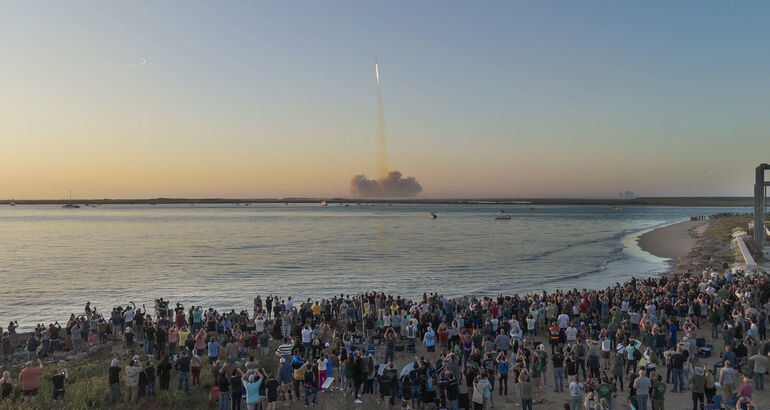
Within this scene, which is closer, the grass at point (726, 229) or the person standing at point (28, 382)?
the person standing at point (28, 382)

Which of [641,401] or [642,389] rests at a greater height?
[642,389]

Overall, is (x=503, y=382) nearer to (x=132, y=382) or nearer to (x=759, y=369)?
(x=759, y=369)

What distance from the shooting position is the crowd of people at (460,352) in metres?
12.8

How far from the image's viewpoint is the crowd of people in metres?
12.8

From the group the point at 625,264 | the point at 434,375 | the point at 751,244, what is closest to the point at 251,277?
the point at 434,375

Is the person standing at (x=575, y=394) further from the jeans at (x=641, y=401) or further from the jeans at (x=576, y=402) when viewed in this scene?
the jeans at (x=641, y=401)

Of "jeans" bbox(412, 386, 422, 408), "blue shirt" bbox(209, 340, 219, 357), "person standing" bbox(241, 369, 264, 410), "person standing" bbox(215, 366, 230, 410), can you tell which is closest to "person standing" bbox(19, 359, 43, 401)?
"blue shirt" bbox(209, 340, 219, 357)

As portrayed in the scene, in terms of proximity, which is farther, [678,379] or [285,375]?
[678,379]

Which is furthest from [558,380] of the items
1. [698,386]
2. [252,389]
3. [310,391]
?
[252,389]

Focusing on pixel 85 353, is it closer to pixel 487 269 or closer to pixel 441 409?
pixel 441 409

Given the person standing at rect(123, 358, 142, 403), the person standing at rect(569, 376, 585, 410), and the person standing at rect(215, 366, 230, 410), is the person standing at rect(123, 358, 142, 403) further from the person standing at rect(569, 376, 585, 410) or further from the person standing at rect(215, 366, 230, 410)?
the person standing at rect(569, 376, 585, 410)

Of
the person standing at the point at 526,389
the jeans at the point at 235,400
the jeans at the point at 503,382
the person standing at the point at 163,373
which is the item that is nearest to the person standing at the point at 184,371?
the person standing at the point at 163,373

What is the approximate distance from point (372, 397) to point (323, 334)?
467 centimetres

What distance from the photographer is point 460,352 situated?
53.0 ft
